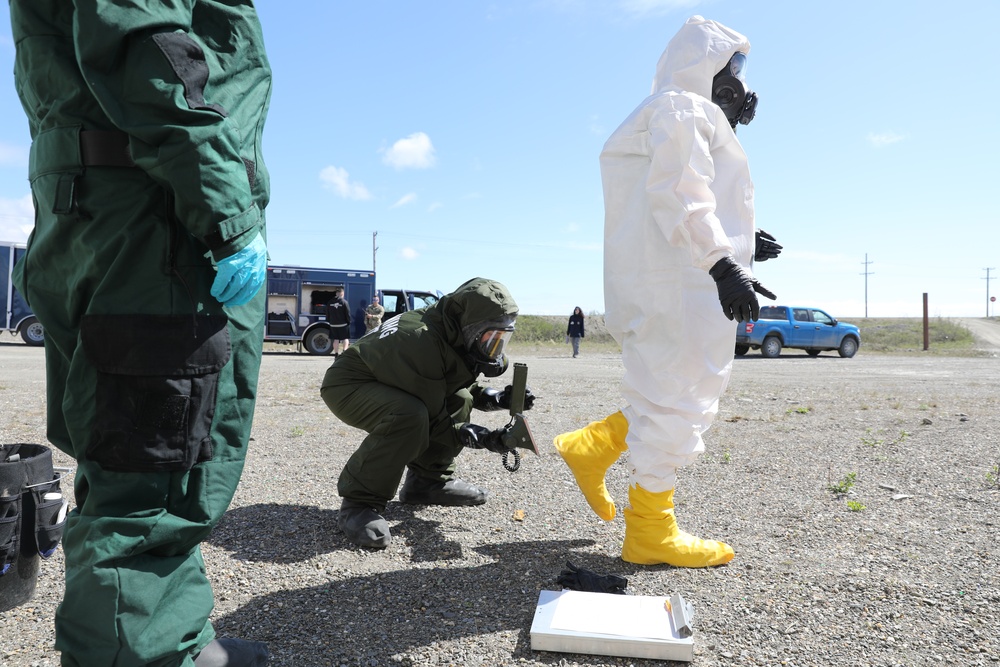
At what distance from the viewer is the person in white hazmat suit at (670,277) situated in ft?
8.13

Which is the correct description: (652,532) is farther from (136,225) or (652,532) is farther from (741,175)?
(136,225)

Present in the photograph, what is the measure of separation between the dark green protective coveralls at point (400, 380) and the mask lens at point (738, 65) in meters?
1.37

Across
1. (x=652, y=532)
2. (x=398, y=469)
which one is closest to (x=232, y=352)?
(x=398, y=469)

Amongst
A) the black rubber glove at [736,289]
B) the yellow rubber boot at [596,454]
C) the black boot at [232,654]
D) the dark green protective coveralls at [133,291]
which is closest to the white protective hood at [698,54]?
the black rubber glove at [736,289]

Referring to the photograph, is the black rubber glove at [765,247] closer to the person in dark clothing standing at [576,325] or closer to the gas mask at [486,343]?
the gas mask at [486,343]

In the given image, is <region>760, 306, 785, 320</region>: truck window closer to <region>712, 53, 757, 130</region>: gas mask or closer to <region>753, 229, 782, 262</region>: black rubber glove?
<region>753, 229, 782, 262</region>: black rubber glove

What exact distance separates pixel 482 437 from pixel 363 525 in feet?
2.26

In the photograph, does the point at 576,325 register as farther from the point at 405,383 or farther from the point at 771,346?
the point at 405,383

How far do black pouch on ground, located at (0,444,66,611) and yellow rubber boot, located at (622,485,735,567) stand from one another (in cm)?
201

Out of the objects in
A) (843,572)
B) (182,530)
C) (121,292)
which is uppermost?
(121,292)

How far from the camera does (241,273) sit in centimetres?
152

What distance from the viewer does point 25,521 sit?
84.4 inches

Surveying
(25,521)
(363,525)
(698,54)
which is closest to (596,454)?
(363,525)

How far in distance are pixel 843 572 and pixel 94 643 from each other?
243cm
